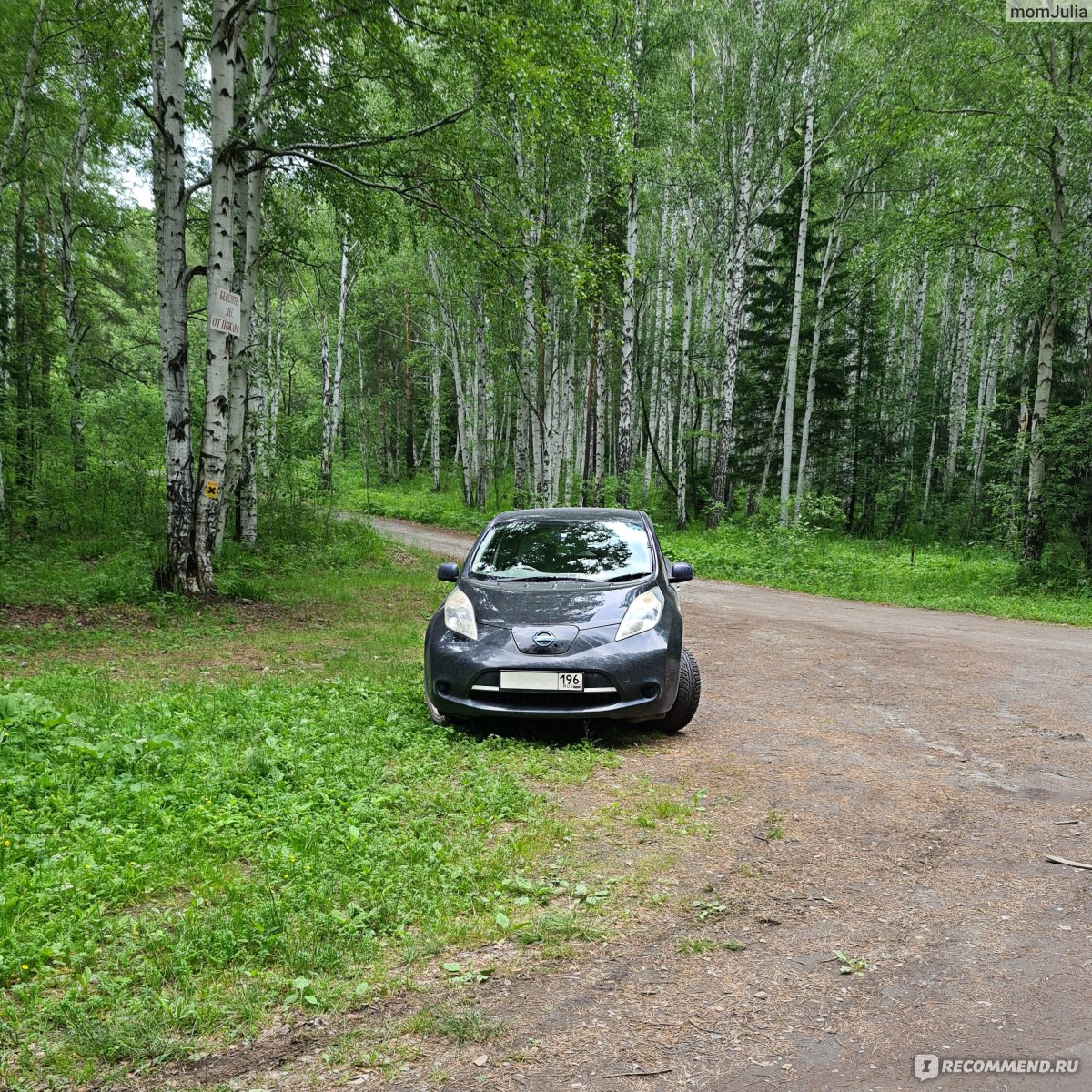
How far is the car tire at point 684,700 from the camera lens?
217 inches

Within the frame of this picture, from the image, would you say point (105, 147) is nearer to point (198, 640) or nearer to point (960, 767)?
point (198, 640)

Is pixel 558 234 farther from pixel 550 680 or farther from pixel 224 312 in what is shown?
pixel 550 680

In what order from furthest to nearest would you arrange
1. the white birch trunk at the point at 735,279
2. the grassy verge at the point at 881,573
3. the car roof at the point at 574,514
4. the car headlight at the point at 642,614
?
1. the white birch trunk at the point at 735,279
2. the grassy verge at the point at 881,573
3. the car roof at the point at 574,514
4. the car headlight at the point at 642,614

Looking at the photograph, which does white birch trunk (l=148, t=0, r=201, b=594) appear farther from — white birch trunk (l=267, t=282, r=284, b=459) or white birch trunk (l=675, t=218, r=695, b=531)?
white birch trunk (l=675, t=218, r=695, b=531)

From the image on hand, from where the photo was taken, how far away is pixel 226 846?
3.41m

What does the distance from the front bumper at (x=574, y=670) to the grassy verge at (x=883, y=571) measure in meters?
11.0

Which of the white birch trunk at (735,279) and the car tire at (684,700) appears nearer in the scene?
the car tire at (684,700)

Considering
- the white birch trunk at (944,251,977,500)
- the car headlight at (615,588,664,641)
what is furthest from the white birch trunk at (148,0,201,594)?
the white birch trunk at (944,251,977,500)

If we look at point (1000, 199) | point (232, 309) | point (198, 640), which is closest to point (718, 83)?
point (1000, 199)

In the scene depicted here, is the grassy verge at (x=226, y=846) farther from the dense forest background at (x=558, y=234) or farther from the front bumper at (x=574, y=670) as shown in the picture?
the dense forest background at (x=558, y=234)

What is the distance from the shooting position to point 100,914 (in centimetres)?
286

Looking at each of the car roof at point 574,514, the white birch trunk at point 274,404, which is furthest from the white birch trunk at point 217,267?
the white birch trunk at point 274,404

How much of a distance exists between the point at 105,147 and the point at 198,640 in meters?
16.0

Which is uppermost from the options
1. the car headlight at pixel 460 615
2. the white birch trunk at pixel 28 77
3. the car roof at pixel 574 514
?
the white birch trunk at pixel 28 77
